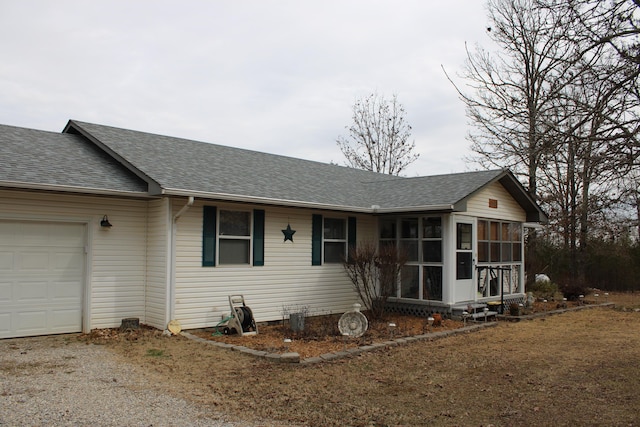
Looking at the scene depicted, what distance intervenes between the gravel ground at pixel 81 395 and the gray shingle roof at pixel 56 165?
101 inches

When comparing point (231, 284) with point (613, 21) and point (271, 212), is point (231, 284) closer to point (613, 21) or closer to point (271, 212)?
point (271, 212)

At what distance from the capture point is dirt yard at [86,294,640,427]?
16.6 ft

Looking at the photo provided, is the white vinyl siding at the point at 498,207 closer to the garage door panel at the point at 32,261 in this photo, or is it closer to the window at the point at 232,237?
the window at the point at 232,237

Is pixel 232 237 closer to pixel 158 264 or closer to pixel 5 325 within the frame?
pixel 158 264

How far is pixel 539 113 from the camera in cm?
520

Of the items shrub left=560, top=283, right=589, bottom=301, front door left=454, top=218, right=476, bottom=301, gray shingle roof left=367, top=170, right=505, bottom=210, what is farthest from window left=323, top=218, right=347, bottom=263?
shrub left=560, top=283, right=589, bottom=301

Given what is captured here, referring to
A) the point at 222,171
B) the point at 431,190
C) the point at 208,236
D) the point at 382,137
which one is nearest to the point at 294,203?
the point at 222,171

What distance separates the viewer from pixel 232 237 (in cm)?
1012

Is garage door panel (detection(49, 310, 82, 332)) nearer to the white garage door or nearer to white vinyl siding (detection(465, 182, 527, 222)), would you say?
the white garage door

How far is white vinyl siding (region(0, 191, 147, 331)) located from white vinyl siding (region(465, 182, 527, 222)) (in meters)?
7.16

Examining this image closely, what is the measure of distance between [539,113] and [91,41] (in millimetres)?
9873

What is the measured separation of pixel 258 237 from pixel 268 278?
0.87m

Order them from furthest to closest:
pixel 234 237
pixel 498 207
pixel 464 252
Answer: pixel 498 207 → pixel 464 252 → pixel 234 237

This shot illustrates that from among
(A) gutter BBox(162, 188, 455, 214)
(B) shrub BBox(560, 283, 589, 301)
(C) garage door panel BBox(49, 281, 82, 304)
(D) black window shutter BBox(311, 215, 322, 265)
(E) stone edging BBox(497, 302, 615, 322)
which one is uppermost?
(A) gutter BBox(162, 188, 455, 214)
